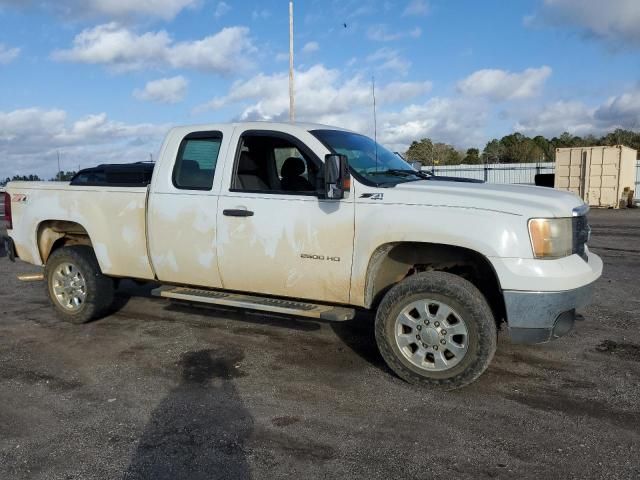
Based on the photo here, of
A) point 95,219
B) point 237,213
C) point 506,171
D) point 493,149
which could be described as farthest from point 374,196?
point 493,149

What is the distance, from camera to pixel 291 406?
4.12 meters

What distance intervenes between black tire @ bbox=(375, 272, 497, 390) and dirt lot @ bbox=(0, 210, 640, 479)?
0.14 m

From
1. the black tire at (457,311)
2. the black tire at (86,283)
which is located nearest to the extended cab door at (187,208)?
the black tire at (86,283)

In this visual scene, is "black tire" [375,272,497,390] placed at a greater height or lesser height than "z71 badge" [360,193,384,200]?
lesser

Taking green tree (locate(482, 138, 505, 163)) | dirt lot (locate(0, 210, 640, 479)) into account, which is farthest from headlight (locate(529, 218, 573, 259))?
green tree (locate(482, 138, 505, 163))

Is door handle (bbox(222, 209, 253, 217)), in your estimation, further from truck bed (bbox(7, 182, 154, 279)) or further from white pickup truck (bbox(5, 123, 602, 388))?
truck bed (bbox(7, 182, 154, 279))

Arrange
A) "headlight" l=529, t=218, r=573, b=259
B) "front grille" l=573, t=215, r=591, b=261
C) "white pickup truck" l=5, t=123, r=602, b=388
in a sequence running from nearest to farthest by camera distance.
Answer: "headlight" l=529, t=218, r=573, b=259, "white pickup truck" l=5, t=123, r=602, b=388, "front grille" l=573, t=215, r=591, b=261

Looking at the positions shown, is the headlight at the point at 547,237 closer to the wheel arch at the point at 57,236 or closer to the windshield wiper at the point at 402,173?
the windshield wiper at the point at 402,173

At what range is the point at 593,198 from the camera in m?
25.0

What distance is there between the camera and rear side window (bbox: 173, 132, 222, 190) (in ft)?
17.7

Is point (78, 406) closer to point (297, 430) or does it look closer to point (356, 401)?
point (297, 430)

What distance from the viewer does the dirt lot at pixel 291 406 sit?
3299 millimetres

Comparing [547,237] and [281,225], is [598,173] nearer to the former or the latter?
[547,237]

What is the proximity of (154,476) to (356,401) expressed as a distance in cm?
159
